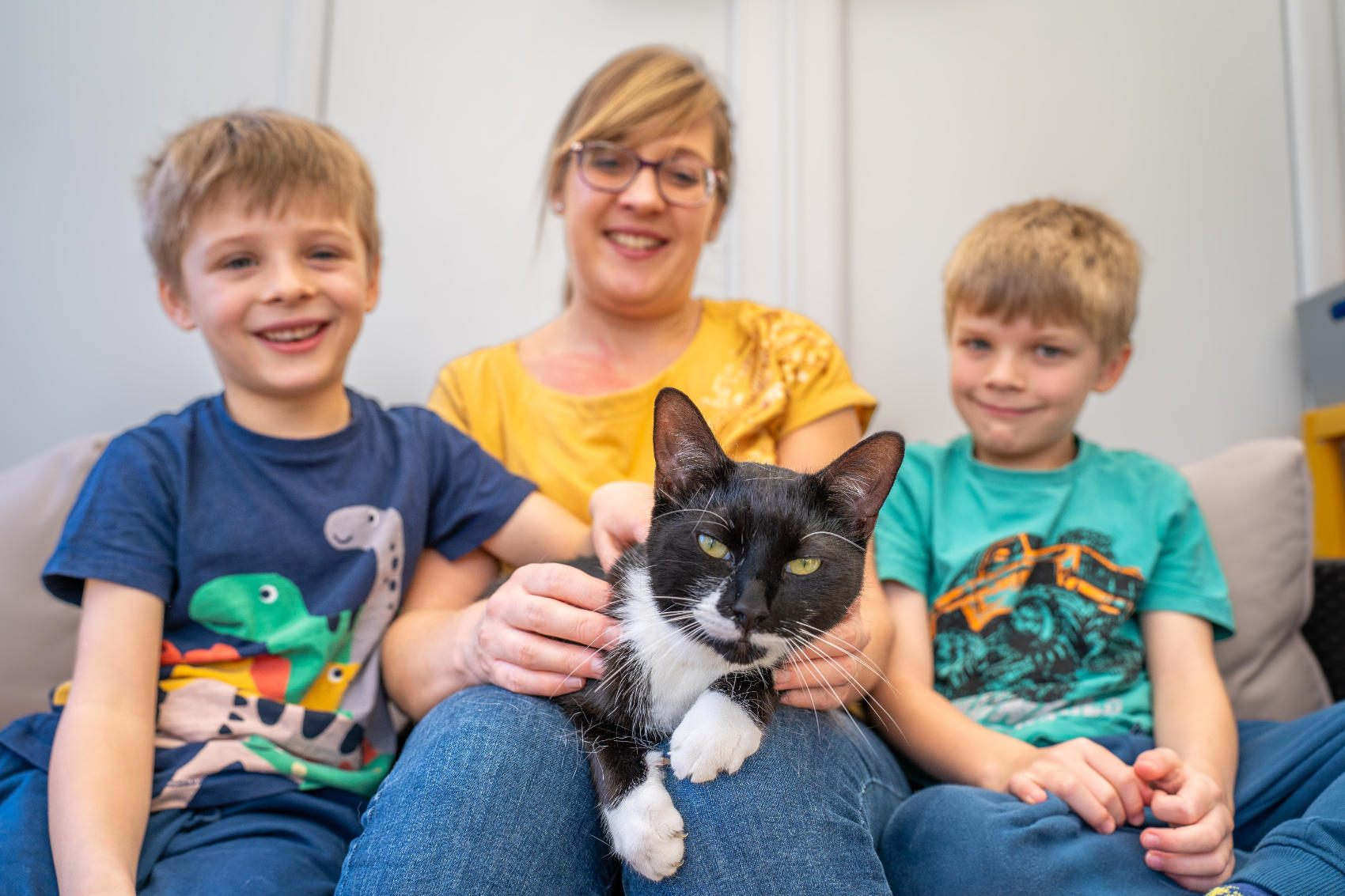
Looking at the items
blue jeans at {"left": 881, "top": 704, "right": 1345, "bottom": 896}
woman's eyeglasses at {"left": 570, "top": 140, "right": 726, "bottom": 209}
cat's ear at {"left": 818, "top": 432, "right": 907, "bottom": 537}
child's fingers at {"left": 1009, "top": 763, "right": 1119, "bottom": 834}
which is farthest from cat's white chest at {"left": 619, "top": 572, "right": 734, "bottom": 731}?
woman's eyeglasses at {"left": 570, "top": 140, "right": 726, "bottom": 209}

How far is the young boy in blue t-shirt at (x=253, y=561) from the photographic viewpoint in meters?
1.10

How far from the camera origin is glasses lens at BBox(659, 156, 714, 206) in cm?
159

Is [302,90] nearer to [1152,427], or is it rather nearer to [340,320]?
[340,320]

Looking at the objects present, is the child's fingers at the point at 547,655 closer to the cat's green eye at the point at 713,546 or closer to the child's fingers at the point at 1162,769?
the cat's green eye at the point at 713,546

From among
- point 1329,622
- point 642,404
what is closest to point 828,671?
point 642,404

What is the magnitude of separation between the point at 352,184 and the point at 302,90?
97 centimetres

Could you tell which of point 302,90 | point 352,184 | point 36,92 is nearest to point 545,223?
point 302,90

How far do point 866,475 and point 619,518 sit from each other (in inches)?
14.6

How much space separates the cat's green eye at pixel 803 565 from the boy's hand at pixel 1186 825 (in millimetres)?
560

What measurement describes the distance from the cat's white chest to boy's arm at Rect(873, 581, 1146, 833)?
0.97 feet

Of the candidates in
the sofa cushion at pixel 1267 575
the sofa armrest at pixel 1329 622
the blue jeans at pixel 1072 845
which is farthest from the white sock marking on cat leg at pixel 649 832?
the sofa armrest at pixel 1329 622

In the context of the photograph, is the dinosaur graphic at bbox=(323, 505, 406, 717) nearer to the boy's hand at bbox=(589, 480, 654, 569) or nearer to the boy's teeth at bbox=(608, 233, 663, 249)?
the boy's hand at bbox=(589, 480, 654, 569)

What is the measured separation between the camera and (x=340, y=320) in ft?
4.68

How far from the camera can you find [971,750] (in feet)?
4.08
